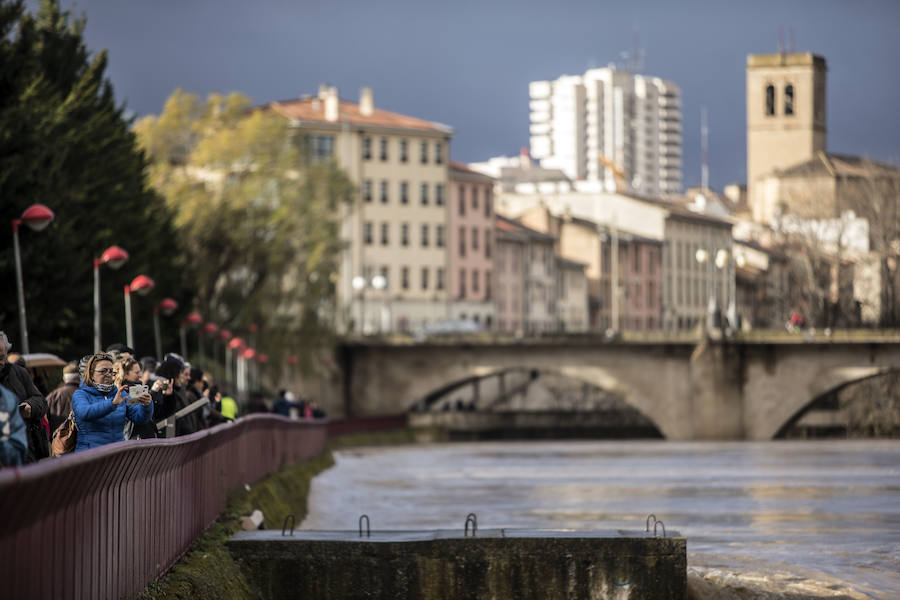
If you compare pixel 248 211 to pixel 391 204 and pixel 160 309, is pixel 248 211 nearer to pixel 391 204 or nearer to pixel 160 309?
pixel 160 309

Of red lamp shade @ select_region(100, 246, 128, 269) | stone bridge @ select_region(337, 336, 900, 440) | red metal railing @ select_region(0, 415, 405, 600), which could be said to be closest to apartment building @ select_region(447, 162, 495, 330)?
stone bridge @ select_region(337, 336, 900, 440)

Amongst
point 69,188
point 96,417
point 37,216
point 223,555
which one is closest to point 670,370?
point 69,188

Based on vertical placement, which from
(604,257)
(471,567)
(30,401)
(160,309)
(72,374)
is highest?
(604,257)

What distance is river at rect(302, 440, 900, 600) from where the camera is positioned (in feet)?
75.6

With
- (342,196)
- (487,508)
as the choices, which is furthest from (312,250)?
(487,508)

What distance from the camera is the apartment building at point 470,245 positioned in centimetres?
12406

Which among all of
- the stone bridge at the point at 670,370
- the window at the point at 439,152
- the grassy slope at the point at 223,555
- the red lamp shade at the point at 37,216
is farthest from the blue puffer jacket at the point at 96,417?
the window at the point at 439,152

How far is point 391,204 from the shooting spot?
120m

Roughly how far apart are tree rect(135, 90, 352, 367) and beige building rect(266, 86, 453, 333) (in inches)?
1572

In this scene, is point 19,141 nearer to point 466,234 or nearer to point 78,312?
point 78,312

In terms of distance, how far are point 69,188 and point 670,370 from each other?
163 feet

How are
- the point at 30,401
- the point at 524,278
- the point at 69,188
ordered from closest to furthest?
the point at 30,401, the point at 69,188, the point at 524,278

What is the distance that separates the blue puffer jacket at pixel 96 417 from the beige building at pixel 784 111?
163329 millimetres

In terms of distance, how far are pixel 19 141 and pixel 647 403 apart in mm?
54512
